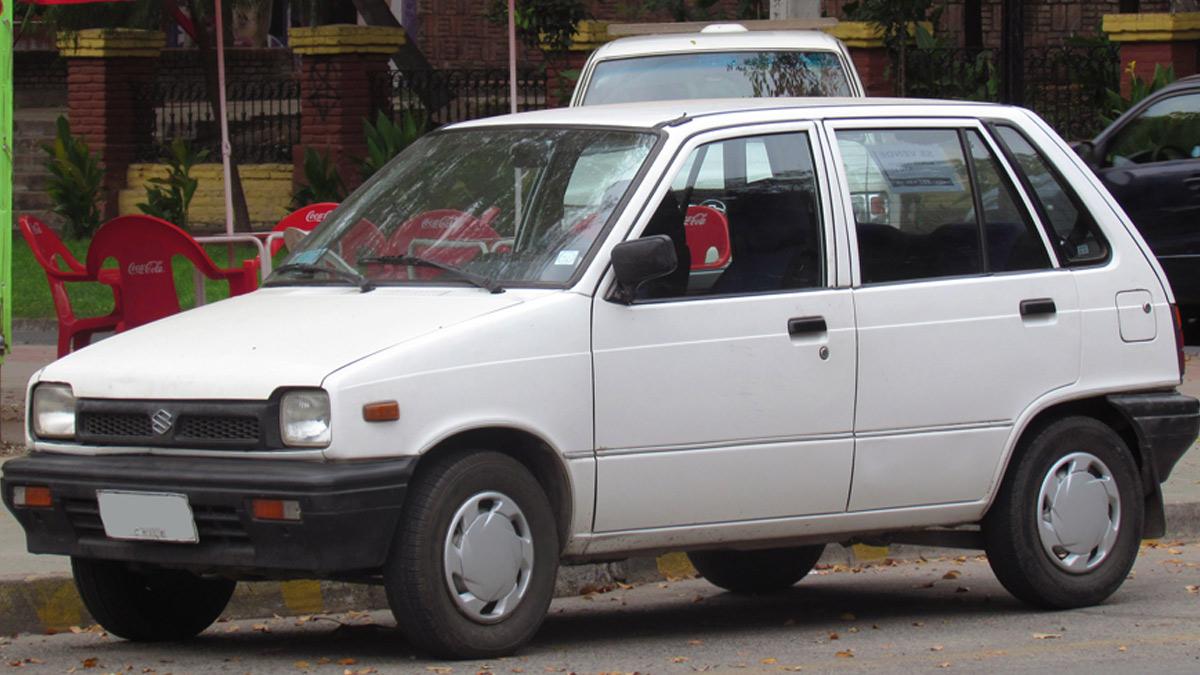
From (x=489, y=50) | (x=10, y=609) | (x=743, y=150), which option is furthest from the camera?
(x=489, y=50)

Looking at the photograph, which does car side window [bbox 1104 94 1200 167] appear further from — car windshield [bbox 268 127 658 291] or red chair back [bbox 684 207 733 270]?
red chair back [bbox 684 207 733 270]

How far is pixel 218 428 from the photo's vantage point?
6.11 m

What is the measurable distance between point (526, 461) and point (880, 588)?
235cm

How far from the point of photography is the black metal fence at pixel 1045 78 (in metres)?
23.0

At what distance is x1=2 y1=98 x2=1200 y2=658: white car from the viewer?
6.08m

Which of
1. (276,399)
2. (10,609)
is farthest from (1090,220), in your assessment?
(10,609)

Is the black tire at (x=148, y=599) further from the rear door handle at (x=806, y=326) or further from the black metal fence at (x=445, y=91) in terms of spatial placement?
the black metal fence at (x=445, y=91)

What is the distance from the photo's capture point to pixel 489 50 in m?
39.3

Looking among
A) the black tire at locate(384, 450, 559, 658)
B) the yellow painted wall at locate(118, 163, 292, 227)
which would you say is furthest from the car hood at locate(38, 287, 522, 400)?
the yellow painted wall at locate(118, 163, 292, 227)

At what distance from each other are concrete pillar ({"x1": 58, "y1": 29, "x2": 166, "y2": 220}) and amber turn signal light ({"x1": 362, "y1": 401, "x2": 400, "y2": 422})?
69.3 feet

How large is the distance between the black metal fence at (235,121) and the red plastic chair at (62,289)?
14.5 metres

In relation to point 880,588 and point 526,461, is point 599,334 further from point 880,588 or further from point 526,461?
point 880,588

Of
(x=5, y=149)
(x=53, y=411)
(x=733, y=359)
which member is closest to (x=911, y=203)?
(x=733, y=359)

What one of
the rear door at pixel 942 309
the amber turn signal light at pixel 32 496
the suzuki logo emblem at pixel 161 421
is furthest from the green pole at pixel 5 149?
the rear door at pixel 942 309
